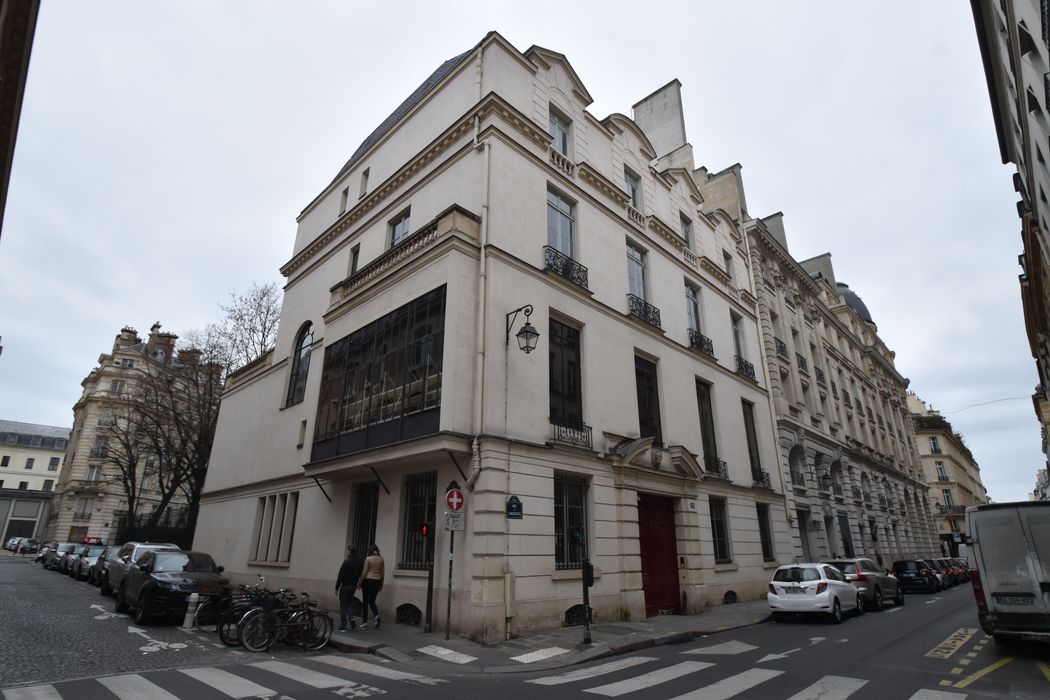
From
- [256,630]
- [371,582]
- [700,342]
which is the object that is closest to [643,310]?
[700,342]

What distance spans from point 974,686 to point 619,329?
11318 mm

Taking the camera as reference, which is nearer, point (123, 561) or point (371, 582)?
point (371, 582)

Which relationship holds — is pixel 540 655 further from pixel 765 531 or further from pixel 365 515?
pixel 765 531

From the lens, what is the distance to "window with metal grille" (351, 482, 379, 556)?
13.9m

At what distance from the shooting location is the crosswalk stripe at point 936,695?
20.4 feet

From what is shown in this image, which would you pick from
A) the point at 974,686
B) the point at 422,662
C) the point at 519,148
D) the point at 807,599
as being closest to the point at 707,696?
the point at 974,686

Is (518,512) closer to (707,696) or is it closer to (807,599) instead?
(707,696)

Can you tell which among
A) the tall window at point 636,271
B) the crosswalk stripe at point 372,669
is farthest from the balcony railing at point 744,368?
the crosswalk stripe at point 372,669

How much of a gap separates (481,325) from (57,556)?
33653mm

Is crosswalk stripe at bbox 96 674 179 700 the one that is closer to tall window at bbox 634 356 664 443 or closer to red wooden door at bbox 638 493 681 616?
red wooden door at bbox 638 493 681 616

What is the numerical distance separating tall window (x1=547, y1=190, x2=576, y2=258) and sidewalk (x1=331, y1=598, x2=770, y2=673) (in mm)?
9936

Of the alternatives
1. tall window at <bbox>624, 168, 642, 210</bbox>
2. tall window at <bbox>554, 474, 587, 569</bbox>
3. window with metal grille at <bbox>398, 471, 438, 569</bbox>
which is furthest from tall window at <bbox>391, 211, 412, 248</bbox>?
tall window at <bbox>554, 474, 587, 569</bbox>

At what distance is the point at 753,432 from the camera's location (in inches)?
894

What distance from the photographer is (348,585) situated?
11617 mm
